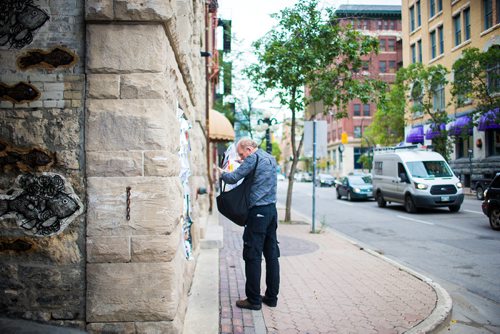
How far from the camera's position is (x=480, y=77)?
77.2ft

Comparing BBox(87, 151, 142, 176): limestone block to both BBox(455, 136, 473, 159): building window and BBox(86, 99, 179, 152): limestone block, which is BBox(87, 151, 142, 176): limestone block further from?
BBox(455, 136, 473, 159): building window

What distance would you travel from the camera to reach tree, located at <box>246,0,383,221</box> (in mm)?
12516

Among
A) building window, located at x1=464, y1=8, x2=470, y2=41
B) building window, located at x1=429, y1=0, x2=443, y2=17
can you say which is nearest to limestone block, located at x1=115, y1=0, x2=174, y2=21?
building window, located at x1=464, y1=8, x2=470, y2=41

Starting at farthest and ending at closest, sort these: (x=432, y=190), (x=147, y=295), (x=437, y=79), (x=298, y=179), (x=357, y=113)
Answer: (x=298, y=179), (x=357, y=113), (x=437, y=79), (x=432, y=190), (x=147, y=295)

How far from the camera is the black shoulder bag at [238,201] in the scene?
4.87 metres

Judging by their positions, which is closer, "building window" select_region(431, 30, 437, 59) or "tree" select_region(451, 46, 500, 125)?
"tree" select_region(451, 46, 500, 125)

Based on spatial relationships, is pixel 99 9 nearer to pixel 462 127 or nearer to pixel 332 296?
pixel 332 296

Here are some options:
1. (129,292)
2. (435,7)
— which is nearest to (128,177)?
(129,292)

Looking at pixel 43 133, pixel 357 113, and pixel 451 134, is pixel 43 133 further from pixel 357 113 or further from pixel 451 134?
pixel 357 113

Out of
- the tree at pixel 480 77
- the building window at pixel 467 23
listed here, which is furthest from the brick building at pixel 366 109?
the tree at pixel 480 77

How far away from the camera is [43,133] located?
11.8 feet

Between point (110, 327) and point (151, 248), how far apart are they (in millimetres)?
708

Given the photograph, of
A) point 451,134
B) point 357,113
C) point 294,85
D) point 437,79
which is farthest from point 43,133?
point 357,113

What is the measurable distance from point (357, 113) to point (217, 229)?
58003mm
